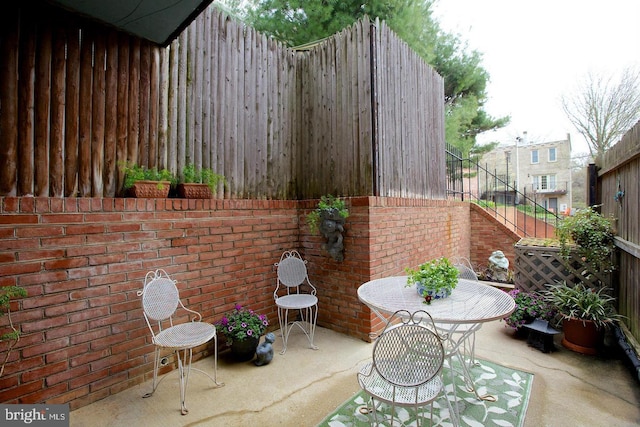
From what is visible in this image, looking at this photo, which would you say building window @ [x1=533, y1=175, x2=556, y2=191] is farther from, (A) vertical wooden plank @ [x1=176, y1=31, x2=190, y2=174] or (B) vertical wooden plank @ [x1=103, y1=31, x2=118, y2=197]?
(B) vertical wooden plank @ [x1=103, y1=31, x2=118, y2=197]

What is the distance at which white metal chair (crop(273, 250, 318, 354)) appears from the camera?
332 cm

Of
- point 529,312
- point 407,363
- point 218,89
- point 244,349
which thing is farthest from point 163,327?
point 529,312

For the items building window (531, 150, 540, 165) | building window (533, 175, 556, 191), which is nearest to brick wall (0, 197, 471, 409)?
building window (531, 150, 540, 165)

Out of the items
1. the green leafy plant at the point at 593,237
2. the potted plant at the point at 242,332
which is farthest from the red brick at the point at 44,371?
the green leafy plant at the point at 593,237

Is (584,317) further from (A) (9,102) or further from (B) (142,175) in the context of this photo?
(A) (9,102)

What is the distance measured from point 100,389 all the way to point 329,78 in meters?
4.09

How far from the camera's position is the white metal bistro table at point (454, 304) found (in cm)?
202

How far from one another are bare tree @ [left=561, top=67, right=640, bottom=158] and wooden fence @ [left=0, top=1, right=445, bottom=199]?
387 inches

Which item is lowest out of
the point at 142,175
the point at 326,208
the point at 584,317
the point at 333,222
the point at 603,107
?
the point at 584,317

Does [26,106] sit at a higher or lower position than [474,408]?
higher

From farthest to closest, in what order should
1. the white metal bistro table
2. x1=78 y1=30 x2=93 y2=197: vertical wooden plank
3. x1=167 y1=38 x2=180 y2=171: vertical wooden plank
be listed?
x1=167 y1=38 x2=180 y2=171: vertical wooden plank
x1=78 y1=30 x2=93 y2=197: vertical wooden plank
the white metal bistro table

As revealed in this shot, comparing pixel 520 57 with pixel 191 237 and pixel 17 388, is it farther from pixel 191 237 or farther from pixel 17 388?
pixel 17 388

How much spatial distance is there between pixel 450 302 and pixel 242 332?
2.00 m

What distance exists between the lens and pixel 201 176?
3.20 meters
